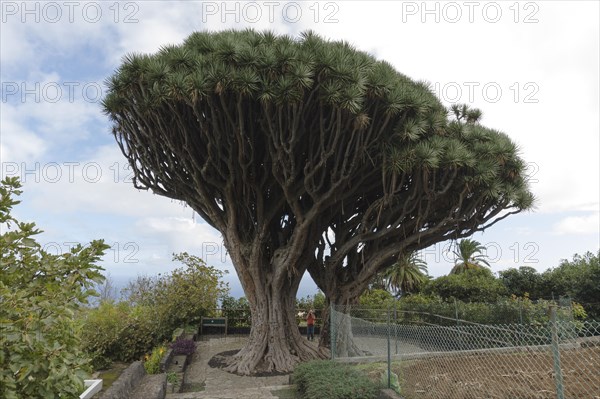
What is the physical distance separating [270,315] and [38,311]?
33.6 ft

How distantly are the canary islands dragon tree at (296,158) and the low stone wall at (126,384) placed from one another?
158 inches

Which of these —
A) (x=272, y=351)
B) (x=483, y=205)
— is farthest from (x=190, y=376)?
(x=483, y=205)

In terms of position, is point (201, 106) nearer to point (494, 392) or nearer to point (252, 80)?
point (252, 80)

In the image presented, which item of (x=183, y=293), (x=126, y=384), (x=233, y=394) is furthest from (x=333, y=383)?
(x=183, y=293)

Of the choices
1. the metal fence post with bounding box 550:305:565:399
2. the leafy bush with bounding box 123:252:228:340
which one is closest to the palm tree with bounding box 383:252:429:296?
the leafy bush with bounding box 123:252:228:340

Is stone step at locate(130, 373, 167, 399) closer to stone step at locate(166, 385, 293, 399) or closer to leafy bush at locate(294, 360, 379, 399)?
stone step at locate(166, 385, 293, 399)

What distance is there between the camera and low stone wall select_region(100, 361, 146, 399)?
559 centimetres

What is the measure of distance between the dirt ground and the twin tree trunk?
4.76 metres

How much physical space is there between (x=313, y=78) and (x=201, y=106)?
275 cm

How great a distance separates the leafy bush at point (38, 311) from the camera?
218 centimetres

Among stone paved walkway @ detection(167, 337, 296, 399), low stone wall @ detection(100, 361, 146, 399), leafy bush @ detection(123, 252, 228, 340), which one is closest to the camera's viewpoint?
low stone wall @ detection(100, 361, 146, 399)

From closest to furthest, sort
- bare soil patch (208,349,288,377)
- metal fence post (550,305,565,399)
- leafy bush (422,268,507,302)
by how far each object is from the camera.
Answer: metal fence post (550,305,565,399), bare soil patch (208,349,288,377), leafy bush (422,268,507,302)

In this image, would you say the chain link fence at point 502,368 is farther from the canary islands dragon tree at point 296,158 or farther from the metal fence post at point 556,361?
the canary islands dragon tree at point 296,158

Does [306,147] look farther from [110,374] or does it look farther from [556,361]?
[556,361]
